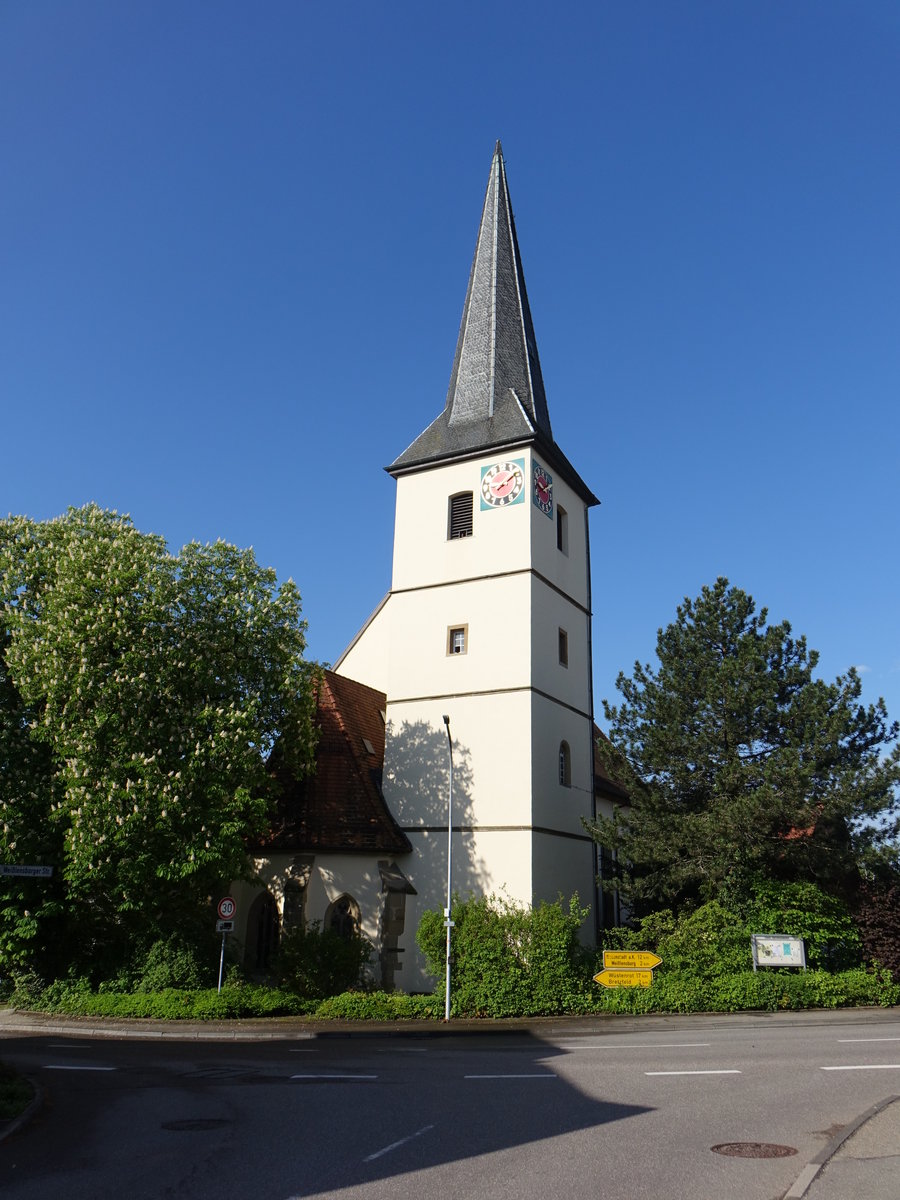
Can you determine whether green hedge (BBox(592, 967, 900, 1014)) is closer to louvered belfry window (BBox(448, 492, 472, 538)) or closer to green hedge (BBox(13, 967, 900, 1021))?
green hedge (BBox(13, 967, 900, 1021))

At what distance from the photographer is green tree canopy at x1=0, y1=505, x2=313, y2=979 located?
19.7 meters

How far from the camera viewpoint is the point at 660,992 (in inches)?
864

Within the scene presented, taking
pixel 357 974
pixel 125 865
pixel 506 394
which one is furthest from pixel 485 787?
pixel 506 394

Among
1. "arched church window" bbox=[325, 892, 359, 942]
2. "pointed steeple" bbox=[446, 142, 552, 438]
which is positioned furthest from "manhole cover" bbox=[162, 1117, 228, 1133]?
"pointed steeple" bbox=[446, 142, 552, 438]

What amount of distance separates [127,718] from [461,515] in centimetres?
1208

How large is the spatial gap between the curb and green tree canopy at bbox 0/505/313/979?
13.5m

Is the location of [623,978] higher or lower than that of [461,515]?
lower

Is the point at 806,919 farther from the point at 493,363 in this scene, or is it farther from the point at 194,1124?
the point at 493,363

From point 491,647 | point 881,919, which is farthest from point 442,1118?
point 881,919

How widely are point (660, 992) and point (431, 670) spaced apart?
1029cm

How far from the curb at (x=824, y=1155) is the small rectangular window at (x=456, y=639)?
1818 cm

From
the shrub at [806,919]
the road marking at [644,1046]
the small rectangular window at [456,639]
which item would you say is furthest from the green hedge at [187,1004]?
the shrub at [806,919]

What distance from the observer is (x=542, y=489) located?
28219 millimetres

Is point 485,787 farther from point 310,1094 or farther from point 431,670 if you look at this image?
point 310,1094
